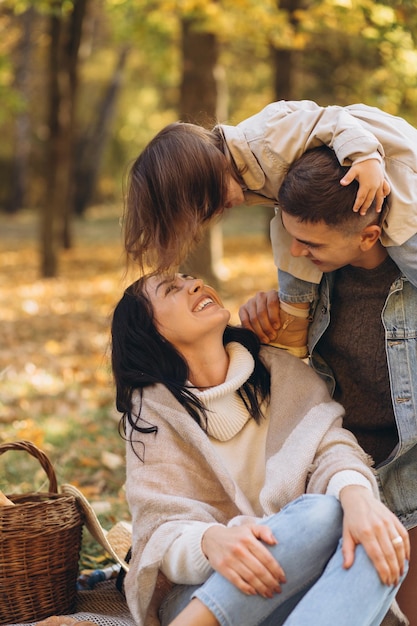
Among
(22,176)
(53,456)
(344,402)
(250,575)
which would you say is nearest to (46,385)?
(53,456)

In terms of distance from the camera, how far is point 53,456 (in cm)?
491

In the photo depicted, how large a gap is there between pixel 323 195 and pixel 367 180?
0.53ft

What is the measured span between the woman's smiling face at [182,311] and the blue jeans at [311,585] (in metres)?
0.69

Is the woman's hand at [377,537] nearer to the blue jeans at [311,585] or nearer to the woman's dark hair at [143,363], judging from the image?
the blue jeans at [311,585]

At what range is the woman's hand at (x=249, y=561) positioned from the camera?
2.22 m

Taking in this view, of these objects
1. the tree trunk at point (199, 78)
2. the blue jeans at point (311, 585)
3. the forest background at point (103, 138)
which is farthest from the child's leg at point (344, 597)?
the tree trunk at point (199, 78)

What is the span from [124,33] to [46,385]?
7384mm

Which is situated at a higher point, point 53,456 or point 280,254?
point 280,254

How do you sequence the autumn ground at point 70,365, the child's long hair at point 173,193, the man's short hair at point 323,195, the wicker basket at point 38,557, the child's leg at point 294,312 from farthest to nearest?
the autumn ground at point 70,365, the child's leg at point 294,312, the wicker basket at point 38,557, the child's long hair at point 173,193, the man's short hair at point 323,195

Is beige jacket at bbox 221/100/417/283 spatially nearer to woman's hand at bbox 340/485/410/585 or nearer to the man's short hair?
the man's short hair

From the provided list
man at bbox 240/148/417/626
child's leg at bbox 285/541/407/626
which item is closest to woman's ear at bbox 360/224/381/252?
man at bbox 240/148/417/626

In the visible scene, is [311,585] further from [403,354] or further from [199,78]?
[199,78]

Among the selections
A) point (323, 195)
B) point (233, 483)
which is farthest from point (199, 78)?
point (233, 483)

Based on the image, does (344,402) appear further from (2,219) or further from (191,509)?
(2,219)
